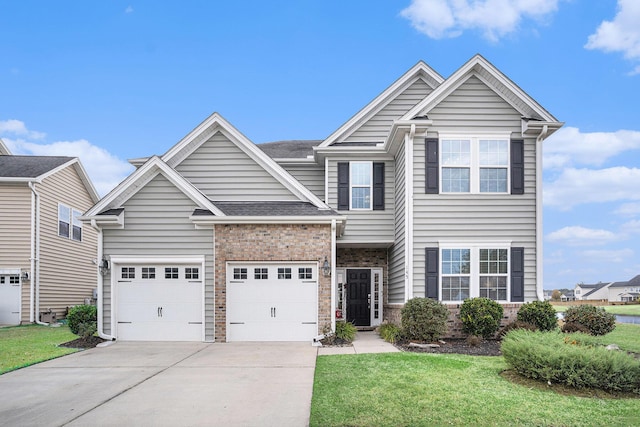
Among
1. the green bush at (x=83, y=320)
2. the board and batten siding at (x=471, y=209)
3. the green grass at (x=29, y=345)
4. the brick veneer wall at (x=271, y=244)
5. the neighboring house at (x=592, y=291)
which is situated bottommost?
the neighboring house at (x=592, y=291)

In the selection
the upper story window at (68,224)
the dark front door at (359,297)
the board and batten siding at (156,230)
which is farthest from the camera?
the upper story window at (68,224)

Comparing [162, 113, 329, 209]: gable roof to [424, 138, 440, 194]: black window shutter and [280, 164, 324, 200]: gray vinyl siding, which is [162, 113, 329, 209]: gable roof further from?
[424, 138, 440, 194]: black window shutter

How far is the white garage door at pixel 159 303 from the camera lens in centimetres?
1412

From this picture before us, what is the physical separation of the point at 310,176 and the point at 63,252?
12.4m

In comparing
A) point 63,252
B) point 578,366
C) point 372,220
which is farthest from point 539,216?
point 63,252

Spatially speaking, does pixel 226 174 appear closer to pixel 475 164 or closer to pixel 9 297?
pixel 475 164

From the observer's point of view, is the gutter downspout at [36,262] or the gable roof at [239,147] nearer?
the gable roof at [239,147]

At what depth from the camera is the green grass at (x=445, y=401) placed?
6426 millimetres

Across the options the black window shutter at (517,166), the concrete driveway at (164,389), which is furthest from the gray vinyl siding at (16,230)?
the black window shutter at (517,166)

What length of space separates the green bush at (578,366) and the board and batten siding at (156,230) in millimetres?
8682

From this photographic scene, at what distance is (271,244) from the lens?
14156mm

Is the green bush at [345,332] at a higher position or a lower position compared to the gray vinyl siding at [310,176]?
lower

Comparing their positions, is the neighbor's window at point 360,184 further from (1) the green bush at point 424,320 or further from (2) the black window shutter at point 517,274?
(2) the black window shutter at point 517,274

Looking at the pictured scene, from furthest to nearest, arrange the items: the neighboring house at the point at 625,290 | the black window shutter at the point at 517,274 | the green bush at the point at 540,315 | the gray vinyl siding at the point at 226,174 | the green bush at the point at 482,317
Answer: the neighboring house at the point at 625,290 < the gray vinyl siding at the point at 226,174 < the black window shutter at the point at 517,274 < the green bush at the point at 540,315 < the green bush at the point at 482,317
